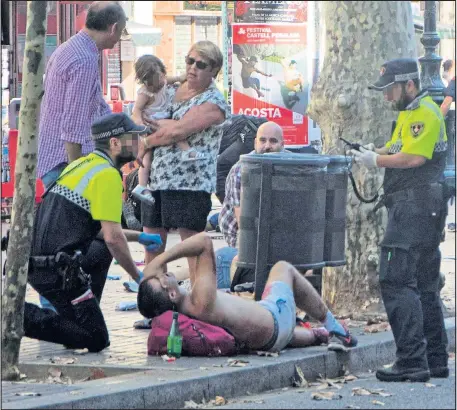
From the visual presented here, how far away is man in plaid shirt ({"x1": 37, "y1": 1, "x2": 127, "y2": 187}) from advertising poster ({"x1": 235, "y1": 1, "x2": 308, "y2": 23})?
11886mm

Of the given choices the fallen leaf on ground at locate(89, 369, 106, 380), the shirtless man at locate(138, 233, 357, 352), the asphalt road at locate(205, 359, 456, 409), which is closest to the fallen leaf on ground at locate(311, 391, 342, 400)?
the asphalt road at locate(205, 359, 456, 409)

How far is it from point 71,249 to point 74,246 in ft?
0.09

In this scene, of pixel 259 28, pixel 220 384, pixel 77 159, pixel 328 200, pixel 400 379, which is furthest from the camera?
pixel 259 28

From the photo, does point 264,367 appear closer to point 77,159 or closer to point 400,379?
point 400,379

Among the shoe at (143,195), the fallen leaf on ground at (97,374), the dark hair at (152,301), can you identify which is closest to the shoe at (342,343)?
the dark hair at (152,301)

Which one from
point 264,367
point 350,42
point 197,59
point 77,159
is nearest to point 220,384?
point 264,367

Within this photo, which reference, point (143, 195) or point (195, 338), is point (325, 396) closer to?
point (195, 338)

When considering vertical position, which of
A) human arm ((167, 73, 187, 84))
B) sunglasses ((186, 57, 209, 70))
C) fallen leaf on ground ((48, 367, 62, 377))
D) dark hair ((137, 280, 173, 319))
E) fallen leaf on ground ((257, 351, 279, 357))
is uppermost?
sunglasses ((186, 57, 209, 70))

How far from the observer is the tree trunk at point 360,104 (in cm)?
1066

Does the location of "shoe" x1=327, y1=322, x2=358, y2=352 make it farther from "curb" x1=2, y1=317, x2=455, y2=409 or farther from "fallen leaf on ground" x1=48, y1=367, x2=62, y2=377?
"fallen leaf on ground" x1=48, y1=367, x2=62, y2=377

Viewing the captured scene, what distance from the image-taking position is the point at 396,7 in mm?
10695

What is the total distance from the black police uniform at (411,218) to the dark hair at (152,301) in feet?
4.00

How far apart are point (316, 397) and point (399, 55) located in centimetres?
381

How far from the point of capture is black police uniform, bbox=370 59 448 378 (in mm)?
8102
